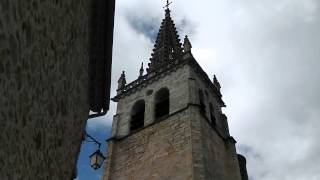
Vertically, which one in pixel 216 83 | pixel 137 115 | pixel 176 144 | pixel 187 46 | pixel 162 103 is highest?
pixel 187 46

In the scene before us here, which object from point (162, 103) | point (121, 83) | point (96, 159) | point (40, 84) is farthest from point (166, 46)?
point (40, 84)

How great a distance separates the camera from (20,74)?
4.08 m

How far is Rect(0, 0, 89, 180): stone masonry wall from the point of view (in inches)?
150

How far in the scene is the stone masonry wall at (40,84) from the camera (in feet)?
12.5

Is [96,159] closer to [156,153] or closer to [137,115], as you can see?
[156,153]

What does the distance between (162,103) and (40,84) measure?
764 inches

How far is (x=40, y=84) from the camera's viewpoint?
4676 millimetres

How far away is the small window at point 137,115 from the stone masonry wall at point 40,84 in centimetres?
1683

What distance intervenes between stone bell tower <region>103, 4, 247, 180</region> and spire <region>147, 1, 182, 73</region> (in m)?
1.11

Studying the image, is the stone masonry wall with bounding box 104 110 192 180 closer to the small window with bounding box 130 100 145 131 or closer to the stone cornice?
the small window with bounding box 130 100 145 131

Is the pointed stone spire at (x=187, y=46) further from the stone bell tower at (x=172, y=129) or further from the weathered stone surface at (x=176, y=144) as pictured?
the weathered stone surface at (x=176, y=144)

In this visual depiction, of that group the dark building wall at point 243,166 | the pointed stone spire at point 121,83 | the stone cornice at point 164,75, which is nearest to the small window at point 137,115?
the stone cornice at point 164,75

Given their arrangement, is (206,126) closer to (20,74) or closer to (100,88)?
(100,88)

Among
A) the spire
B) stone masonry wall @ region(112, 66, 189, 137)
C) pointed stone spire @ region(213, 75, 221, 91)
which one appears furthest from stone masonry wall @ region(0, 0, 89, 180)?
pointed stone spire @ region(213, 75, 221, 91)
